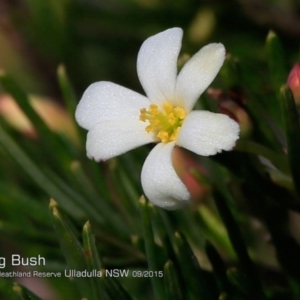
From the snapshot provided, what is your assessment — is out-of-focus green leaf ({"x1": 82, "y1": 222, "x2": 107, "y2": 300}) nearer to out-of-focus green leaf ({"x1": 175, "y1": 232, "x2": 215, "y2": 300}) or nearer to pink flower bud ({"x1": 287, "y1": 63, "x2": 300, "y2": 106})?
out-of-focus green leaf ({"x1": 175, "y1": 232, "x2": 215, "y2": 300})

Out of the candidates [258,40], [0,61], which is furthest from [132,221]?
[0,61]

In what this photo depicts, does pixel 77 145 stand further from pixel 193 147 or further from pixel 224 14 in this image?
pixel 193 147

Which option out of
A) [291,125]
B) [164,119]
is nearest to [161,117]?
[164,119]

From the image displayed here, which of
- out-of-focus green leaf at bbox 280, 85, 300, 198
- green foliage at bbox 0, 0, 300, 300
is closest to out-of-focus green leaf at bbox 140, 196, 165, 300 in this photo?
green foliage at bbox 0, 0, 300, 300

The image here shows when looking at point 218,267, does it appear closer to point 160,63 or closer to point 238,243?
point 238,243

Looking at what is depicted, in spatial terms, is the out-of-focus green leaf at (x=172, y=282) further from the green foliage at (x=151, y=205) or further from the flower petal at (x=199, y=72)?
the flower petal at (x=199, y=72)

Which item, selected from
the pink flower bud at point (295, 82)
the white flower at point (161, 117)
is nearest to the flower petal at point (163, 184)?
the white flower at point (161, 117)

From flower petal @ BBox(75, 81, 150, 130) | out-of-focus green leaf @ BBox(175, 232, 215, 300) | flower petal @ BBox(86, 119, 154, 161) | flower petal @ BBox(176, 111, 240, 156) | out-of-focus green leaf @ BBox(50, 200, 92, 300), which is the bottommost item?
out-of-focus green leaf @ BBox(175, 232, 215, 300)
